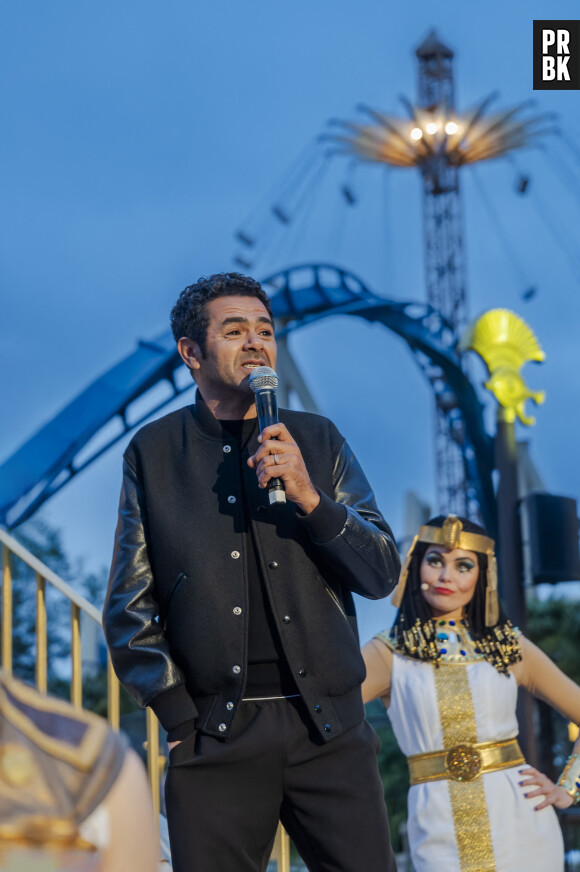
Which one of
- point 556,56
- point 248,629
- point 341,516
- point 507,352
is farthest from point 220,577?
point 507,352

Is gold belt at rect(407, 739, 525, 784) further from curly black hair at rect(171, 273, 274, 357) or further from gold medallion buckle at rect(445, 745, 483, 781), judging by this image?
curly black hair at rect(171, 273, 274, 357)

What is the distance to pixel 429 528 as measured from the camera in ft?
11.7

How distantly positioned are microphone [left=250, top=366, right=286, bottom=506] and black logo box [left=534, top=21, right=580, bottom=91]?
3.91m

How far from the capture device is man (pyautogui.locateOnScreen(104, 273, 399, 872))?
6.85 ft

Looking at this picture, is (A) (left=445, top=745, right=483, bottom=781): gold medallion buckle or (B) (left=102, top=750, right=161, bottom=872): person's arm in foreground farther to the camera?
(A) (left=445, top=745, right=483, bottom=781): gold medallion buckle

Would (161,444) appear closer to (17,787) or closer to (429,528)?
(429,528)

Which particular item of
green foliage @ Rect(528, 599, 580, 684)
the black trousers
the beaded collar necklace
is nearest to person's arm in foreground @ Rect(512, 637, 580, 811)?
the beaded collar necklace

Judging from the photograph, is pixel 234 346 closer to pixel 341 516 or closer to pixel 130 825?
pixel 341 516

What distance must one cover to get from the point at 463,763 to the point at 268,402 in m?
1.56

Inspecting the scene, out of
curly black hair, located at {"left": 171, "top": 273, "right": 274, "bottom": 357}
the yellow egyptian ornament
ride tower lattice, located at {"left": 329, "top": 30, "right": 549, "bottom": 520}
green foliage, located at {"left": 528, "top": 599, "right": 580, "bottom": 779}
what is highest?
ride tower lattice, located at {"left": 329, "top": 30, "right": 549, "bottom": 520}

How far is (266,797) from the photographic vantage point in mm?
2105

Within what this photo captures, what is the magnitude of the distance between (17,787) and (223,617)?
1440 mm

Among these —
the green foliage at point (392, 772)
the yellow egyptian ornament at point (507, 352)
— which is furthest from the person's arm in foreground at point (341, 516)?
A: the green foliage at point (392, 772)

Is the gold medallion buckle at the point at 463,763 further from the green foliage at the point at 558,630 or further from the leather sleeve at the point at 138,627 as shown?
the green foliage at the point at 558,630
